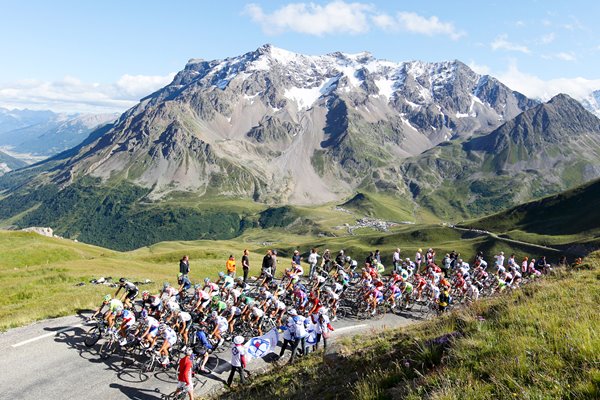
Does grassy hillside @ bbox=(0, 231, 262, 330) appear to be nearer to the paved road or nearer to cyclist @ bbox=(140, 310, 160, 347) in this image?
the paved road

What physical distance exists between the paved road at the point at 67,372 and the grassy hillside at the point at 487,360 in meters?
7.15

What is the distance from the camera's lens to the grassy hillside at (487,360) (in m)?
8.86

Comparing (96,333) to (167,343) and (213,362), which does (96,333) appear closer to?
(167,343)

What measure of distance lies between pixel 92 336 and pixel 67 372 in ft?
13.5

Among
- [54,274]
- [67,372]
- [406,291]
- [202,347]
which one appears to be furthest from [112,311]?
[54,274]

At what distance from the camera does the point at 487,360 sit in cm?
1049

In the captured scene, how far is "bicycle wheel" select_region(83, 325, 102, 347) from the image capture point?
27.3 m

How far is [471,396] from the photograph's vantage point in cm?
872

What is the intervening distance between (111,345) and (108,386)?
427 cm

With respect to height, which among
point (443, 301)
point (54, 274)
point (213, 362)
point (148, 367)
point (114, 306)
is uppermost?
point (114, 306)

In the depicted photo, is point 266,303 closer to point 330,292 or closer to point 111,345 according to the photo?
point 330,292

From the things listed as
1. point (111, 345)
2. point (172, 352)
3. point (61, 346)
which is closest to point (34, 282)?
point (61, 346)

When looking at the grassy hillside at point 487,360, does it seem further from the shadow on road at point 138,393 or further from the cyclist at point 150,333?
the cyclist at point 150,333

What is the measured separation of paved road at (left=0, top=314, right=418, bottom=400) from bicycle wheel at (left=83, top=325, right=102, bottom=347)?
0.38 m
